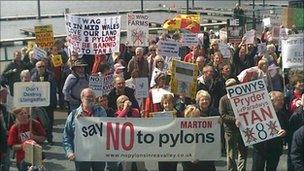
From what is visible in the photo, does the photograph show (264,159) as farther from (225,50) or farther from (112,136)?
(225,50)

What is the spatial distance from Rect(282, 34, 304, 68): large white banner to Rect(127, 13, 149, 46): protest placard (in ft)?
12.9

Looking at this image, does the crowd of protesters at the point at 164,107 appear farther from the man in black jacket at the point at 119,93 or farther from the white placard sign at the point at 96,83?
the white placard sign at the point at 96,83

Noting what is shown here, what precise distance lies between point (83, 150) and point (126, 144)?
625 millimetres

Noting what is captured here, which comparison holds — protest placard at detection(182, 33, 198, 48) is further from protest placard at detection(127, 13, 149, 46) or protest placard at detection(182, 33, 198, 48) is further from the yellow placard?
the yellow placard

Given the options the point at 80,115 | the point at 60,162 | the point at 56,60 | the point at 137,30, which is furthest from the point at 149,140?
the point at 137,30

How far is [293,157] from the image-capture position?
28.9ft

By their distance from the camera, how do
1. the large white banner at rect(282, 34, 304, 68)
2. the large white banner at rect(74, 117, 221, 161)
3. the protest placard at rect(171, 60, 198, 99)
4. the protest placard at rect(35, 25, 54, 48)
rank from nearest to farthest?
the large white banner at rect(74, 117, 221, 161)
the protest placard at rect(171, 60, 198, 99)
the large white banner at rect(282, 34, 304, 68)
the protest placard at rect(35, 25, 54, 48)

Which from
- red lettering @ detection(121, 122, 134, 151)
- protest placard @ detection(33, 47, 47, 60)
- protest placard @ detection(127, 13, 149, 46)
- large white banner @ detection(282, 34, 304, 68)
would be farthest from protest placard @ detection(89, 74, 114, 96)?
protest placard @ detection(127, 13, 149, 46)

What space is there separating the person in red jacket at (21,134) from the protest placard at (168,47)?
6.54 m

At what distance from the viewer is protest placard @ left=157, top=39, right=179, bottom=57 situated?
16.2 meters

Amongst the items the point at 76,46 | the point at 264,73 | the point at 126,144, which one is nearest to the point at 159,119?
the point at 126,144

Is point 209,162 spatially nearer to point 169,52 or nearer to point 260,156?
point 260,156

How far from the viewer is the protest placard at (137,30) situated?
1738 cm

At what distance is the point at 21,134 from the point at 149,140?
187 cm
